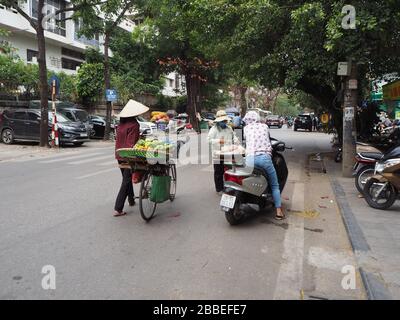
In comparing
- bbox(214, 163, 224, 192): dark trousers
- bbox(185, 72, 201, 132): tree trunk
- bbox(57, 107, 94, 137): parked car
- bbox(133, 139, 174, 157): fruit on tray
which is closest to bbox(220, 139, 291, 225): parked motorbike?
bbox(133, 139, 174, 157): fruit on tray

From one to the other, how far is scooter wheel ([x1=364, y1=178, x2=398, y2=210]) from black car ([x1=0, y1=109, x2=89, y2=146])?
14.5m

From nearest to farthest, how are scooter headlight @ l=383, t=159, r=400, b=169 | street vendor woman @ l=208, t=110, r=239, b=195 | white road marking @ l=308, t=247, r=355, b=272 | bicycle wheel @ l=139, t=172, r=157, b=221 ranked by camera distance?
white road marking @ l=308, t=247, r=355, b=272, bicycle wheel @ l=139, t=172, r=157, b=221, scooter headlight @ l=383, t=159, r=400, b=169, street vendor woman @ l=208, t=110, r=239, b=195

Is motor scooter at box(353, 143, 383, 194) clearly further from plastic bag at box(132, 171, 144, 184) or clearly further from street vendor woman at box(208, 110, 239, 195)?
plastic bag at box(132, 171, 144, 184)

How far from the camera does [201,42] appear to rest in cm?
1490

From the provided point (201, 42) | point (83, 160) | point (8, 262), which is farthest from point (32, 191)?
point (201, 42)

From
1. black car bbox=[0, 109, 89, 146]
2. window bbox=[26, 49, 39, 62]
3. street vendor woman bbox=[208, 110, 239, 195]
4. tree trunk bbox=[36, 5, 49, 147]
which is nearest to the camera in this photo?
street vendor woman bbox=[208, 110, 239, 195]

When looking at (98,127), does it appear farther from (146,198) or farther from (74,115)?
(146,198)

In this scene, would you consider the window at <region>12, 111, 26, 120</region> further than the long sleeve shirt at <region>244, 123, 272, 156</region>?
Yes

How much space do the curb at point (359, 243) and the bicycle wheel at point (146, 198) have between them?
286cm

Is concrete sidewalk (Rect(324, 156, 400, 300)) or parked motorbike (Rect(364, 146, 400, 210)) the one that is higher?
parked motorbike (Rect(364, 146, 400, 210))

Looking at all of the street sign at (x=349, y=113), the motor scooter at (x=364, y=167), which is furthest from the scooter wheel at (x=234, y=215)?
the street sign at (x=349, y=113)

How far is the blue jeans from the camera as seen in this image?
618 centimetres

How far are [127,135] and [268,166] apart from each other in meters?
2.22
